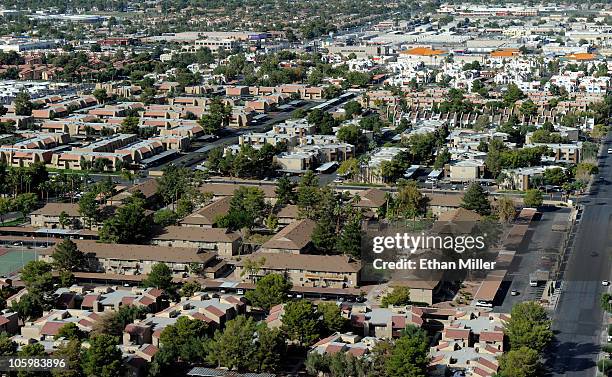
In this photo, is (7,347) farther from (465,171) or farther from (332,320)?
(465,171)

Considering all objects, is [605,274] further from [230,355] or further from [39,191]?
[39,191]

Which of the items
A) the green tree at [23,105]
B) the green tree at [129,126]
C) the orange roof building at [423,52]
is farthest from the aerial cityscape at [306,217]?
the orange roof building at [423,52]

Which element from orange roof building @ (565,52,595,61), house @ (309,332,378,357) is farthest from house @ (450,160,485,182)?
orange roof building @ (565,52,595,61)

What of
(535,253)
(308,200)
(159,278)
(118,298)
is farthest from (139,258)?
(535,253)

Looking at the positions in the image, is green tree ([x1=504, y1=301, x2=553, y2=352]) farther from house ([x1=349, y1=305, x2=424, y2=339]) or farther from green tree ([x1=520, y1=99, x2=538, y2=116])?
green tree ([x1=520, y1=99, x2=538, y2=116])

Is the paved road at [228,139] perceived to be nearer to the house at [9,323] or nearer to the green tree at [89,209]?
the green tree at [89,209]

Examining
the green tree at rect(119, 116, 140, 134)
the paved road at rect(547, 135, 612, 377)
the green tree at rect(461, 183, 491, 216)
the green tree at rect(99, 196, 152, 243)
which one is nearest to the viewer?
the paved road at rect(547, 135, 612, 377)
